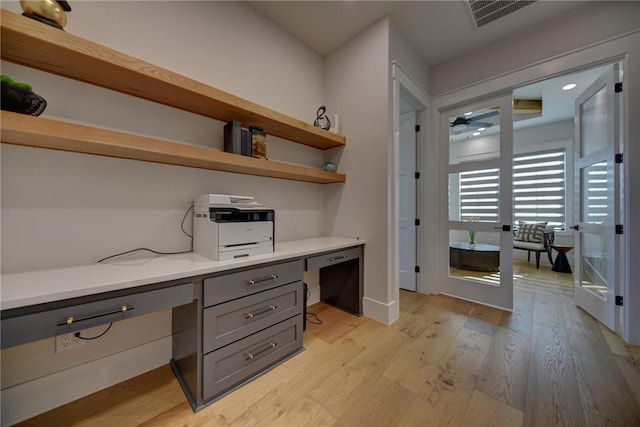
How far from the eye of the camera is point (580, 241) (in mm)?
2555

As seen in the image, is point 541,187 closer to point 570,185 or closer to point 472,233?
point 570,185

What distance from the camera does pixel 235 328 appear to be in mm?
1351

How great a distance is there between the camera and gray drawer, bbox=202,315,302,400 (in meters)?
1.27

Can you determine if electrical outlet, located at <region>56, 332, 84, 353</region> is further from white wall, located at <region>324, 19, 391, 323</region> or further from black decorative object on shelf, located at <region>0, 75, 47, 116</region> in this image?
white wall, located at <region>324, 19, 391, 323</region>

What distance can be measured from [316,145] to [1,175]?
2163mm

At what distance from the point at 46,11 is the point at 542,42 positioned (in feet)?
12.1

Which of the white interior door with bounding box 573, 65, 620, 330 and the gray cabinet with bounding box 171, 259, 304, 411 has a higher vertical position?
the white interior door with bounding box 573, 65, 620, 330

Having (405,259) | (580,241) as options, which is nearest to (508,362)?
(405,259)

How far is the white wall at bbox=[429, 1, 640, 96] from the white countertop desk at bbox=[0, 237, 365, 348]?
2958 millimetres

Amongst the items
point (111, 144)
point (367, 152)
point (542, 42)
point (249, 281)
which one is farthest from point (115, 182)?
point (542, 42)

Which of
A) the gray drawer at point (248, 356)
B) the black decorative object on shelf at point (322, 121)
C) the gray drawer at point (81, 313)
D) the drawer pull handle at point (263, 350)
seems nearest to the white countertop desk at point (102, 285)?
the gray drawer at point (81, 313)

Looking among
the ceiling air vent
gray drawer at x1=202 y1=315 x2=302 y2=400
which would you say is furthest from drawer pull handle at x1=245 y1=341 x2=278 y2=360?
the ceiling air vent

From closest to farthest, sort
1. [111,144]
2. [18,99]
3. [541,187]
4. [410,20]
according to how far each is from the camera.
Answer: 1. [18,99]
2. [111,144]
3. [410,20]
4. [541,187]

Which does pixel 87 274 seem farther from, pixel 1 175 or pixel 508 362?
pixel 508 362
